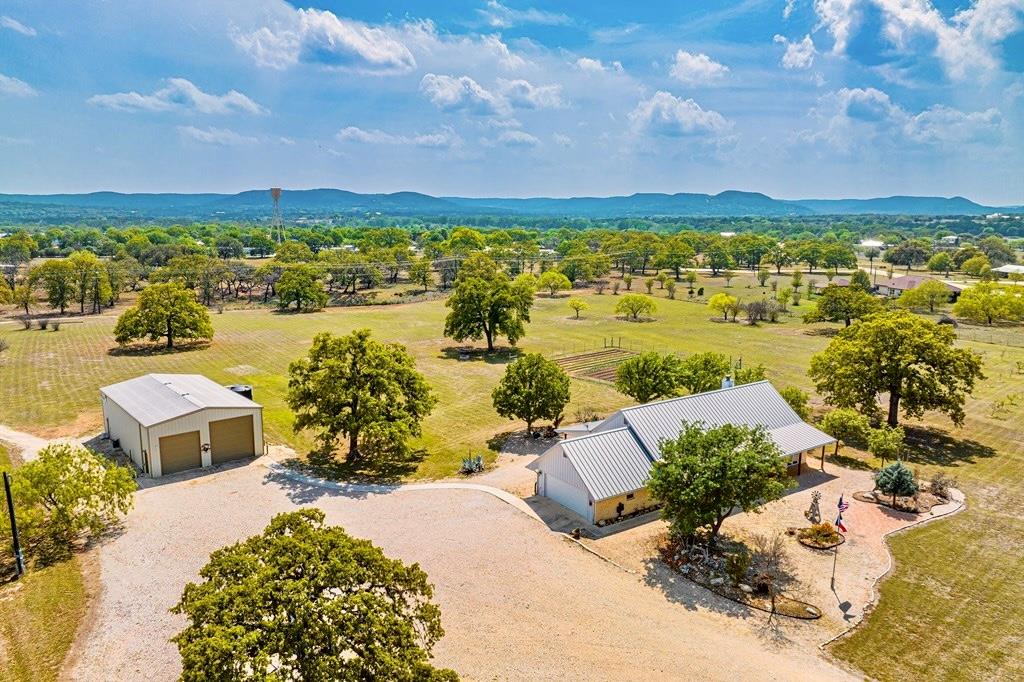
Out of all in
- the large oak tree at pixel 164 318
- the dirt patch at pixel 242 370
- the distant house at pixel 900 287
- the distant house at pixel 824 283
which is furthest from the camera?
the distant house at pixel 824 283

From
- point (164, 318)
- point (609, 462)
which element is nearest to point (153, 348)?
point (164, 318)

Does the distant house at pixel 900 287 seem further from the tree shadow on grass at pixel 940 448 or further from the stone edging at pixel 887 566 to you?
the stone edging at pixel 887 566

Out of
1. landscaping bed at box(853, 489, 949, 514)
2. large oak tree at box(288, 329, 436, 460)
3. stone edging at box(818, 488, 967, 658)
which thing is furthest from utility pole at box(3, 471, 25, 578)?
landscaping bed at box(853, 489, 949, 514)

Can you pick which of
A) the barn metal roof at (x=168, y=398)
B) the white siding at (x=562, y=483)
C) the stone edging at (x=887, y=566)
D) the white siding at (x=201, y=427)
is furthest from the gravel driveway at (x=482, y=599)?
the barn metal roof at (x=168, y=398)

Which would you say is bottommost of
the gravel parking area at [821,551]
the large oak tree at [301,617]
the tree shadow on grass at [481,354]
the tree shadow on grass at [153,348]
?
the gravel parking area at [821,551]

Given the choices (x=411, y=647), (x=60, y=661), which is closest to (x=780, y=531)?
(x=411, y=647)

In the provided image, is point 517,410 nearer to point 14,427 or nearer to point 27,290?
point 14,427
